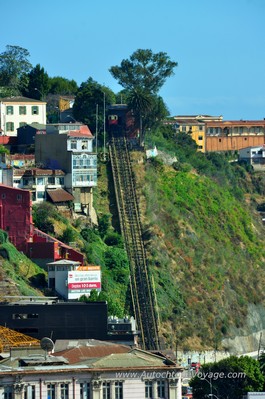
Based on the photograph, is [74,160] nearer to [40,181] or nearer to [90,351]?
[40,181]

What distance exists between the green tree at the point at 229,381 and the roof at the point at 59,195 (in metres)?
47.4

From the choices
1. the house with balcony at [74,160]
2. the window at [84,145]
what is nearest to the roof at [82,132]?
the house with balcony at [74,160]

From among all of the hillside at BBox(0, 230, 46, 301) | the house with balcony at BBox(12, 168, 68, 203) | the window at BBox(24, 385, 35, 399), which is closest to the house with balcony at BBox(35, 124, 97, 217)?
the house with balcony at BBox(12, 168, 68, 203)

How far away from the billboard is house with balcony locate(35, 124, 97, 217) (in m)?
18.1

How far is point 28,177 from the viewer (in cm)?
18688

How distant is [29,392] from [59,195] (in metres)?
73.3

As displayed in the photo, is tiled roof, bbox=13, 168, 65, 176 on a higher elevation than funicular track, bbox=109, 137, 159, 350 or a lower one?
higher

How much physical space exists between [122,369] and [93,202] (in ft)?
254

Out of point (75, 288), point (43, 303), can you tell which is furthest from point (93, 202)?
point (43, 303)

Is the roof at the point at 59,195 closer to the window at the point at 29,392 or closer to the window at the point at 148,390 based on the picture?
the window at the point at 148,390

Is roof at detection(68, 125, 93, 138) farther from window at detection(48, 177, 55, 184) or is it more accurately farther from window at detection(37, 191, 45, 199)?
window at detection(37, 191, 45, 199)

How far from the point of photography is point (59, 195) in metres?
188

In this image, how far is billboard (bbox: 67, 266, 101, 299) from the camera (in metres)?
171

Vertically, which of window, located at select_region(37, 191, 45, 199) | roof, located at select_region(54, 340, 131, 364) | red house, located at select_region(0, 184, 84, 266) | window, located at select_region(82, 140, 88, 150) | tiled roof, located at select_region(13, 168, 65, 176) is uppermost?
window, located at select_region(82, 140, 88, 150)
